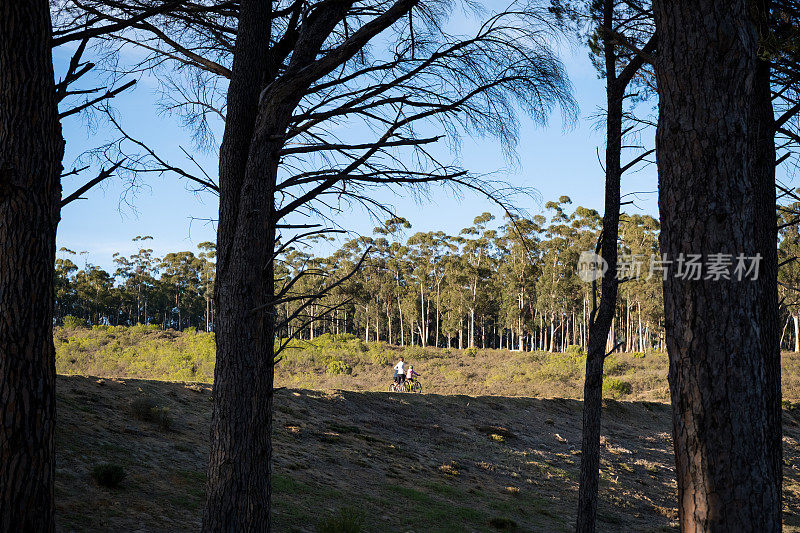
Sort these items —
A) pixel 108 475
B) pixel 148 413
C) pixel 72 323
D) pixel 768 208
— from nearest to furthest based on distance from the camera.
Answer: pixel 768 208, pixel 108 475, pixel 148 413, pixel 72 323

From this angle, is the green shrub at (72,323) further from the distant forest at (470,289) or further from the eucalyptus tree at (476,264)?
the eucalyptus tree at (476,264)

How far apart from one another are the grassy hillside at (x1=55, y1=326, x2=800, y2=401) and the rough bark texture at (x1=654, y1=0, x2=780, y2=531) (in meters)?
23.5

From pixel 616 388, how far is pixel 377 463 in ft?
60.6

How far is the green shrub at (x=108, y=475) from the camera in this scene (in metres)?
6.00

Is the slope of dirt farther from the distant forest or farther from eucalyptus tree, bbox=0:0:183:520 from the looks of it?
the distant forest

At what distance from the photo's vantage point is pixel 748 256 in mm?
2447

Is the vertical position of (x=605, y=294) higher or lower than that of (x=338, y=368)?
higher

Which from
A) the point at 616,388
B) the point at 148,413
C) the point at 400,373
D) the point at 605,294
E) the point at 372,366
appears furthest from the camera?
the point at 372,366

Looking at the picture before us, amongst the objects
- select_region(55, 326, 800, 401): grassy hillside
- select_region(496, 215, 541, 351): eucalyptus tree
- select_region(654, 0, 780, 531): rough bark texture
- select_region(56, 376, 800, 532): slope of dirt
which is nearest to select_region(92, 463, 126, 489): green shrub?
select_region(56, 376, 800, 532): slope of dirt

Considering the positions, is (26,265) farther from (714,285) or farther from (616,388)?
(616,388)

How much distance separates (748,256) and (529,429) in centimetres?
1387

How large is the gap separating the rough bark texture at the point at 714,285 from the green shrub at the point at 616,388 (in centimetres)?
2446

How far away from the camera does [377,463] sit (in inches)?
406

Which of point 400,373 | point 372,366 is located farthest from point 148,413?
point 372,366
